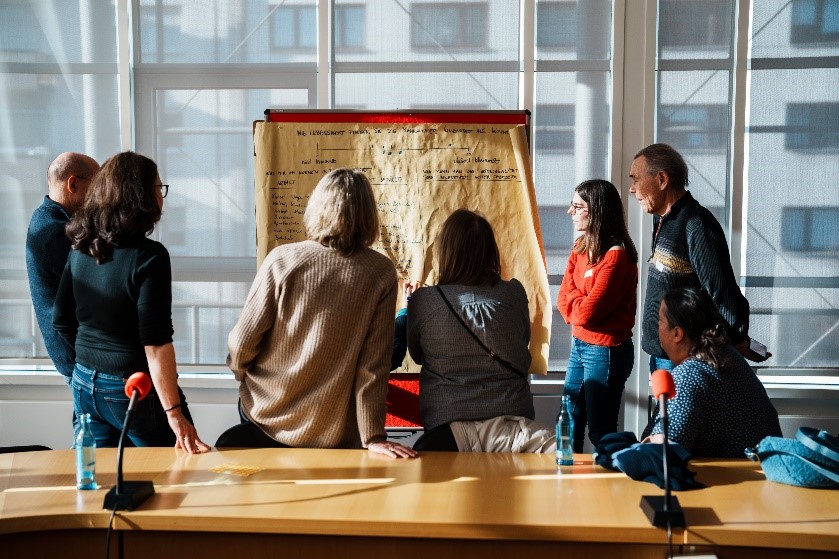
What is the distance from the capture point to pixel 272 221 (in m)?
3.47

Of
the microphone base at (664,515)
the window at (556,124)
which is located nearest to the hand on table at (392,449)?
the microphone base at (664,515)

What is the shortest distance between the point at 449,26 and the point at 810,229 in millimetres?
2126

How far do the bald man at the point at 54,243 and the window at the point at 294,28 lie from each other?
1.55 m

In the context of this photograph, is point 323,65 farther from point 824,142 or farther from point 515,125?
point 824,142

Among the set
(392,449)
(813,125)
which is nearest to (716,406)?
(392,449)

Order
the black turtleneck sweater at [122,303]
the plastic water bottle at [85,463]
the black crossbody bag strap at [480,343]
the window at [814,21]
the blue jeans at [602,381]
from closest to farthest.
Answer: the plastic water bottle at [85,463], the black turtleneck sweater at [122,303], the black crossbody bag strap at [480,343], the blue jeans at [602,381], the window at [814,21]

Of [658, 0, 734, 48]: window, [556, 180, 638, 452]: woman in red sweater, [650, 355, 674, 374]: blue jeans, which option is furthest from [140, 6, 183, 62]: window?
[650, 355, 674, 374]: blue jeans

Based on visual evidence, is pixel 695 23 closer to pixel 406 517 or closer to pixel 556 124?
pixel 556 124

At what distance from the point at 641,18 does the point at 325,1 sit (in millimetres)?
1607

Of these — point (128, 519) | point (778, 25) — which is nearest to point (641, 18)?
point (778, 25)

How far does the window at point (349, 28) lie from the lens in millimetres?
4051

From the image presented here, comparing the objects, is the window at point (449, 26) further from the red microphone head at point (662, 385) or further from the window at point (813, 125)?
the red microphone head at point (662, 385)

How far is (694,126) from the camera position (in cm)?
401

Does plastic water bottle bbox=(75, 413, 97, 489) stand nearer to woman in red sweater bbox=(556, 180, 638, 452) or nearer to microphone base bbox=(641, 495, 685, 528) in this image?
microphone base bbox=(641, 495, 685, 528)
